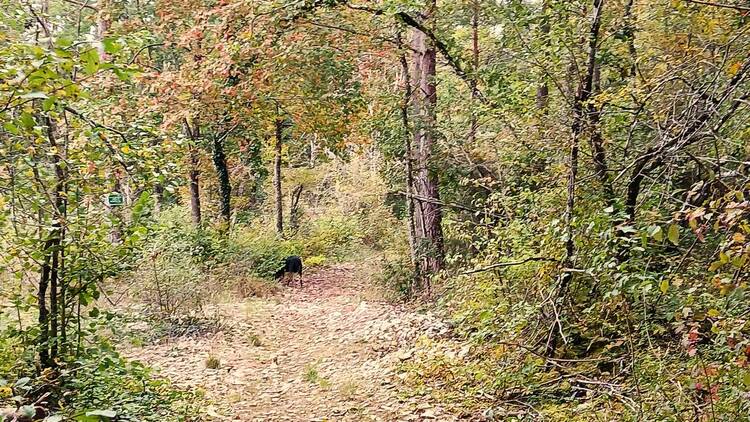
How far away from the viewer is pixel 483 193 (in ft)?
31.7

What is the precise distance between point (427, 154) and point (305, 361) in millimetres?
3641

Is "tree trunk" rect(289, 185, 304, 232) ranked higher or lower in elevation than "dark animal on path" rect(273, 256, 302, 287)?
higher

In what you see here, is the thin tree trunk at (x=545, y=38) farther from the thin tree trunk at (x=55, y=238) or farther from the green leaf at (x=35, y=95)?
the green leaf at (x=35, y=95)

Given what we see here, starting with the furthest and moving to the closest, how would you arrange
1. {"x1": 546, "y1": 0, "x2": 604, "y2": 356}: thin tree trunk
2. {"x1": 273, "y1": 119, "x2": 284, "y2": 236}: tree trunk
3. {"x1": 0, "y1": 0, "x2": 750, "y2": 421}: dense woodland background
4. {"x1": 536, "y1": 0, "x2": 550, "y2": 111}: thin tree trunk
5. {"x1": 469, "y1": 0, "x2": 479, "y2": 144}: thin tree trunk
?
{"x1": 273, "y1": 119, "x2": 284, "y2": 236}: tree trunk → {"x1": 469, "y1": 0, "x2": 479, "y2": 144}: thin tree trunk → {"x1": 536, "y1": 0, "x2": 550, "y2": 111}: thin tree trunk → {"x1": 546, "y1": 0, "x2": 604, "y2": 356}: thin tree trunk → {"x1": 0, "y1": 0, "x2": 750, "y2": 421}: dense woodland background

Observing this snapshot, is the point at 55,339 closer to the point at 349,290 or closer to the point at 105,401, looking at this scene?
the point at 105,401

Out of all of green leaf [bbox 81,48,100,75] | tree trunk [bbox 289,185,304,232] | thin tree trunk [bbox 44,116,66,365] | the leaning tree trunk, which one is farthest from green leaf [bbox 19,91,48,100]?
tree trunk [bbox 289,185,304,232]

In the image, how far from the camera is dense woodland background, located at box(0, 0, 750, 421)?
10.4 feet

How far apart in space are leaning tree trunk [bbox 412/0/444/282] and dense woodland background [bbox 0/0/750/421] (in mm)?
35

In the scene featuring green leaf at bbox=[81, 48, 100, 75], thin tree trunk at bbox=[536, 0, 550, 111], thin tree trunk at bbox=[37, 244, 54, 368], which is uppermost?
thin tree trunk at bbox=[536, 0, 550, 111]

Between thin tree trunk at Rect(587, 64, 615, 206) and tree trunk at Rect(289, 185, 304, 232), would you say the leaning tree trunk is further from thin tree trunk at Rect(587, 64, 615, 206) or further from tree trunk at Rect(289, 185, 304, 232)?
tree trunk at Rect(289, 185, 304, 232)

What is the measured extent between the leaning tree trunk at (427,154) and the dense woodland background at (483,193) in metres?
0.03

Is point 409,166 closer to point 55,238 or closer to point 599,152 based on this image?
point 599,152

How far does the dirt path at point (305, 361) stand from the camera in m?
5.60

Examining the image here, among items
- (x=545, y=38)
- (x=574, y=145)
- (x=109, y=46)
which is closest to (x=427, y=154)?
(x=545, y=38)
